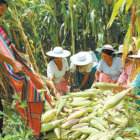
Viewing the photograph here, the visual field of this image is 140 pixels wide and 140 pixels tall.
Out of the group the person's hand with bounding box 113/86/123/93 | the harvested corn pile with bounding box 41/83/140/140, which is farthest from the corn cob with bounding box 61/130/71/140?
the person's hand with bounding box 113/86/123/93

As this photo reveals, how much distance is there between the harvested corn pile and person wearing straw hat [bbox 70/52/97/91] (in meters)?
1.23

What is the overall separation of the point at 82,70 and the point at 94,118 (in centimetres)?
177

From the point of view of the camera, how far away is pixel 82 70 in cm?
327

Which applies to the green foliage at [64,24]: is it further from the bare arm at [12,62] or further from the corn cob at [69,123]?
the corn cob at [69,123]

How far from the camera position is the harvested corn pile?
1334mm

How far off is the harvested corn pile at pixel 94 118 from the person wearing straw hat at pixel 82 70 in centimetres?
123

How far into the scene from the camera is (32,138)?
1.47 metres

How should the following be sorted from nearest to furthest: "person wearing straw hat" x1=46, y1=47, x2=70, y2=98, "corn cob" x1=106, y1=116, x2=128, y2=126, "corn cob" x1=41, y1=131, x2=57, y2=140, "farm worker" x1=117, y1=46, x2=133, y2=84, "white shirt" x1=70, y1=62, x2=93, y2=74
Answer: "corn cob" x1=106, y1=116, x2=128, y2=126, "corn cob" x1=41, y1=131, x2=57, y2=140, "farm worker" x1=117, y1=46, x2=133, y2=84, "person wearing straw hat" x1=46, y1=47, x2=70, y2=98, "white shirt" x1=70, y1=62, x2=93, y2=74

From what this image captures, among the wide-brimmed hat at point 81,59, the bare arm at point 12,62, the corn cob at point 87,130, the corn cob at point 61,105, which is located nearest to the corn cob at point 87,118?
the corn cob at point 87,130

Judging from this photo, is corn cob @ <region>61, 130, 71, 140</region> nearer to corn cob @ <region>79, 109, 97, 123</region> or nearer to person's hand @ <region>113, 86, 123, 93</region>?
corn cob @ <region>79, 109, 97, 123</region>

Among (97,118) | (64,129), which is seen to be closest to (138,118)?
(97,118)

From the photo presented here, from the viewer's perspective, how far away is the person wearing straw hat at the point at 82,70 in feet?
9.90

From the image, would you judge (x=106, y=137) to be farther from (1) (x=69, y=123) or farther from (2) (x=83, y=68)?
(2) (x=83, y=68)

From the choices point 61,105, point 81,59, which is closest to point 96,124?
point 61,105
